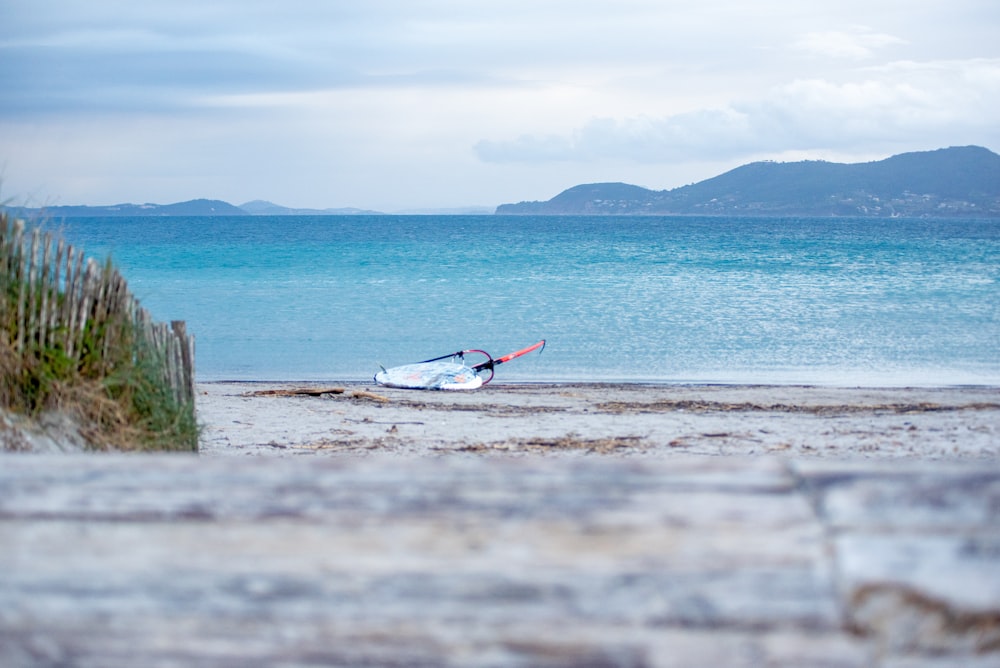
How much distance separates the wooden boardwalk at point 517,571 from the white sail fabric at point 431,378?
38.1ft

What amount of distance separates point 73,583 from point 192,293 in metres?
32.0

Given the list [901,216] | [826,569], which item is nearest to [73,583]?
[826,569]

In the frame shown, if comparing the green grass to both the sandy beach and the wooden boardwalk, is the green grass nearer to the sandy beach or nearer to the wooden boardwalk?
the sandy beach

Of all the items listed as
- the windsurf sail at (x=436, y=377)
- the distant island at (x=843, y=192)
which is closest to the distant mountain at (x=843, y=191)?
the distant island at (x=843, y=192)

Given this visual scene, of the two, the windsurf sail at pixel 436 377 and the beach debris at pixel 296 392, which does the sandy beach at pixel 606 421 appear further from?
the windsurf sail at pixel 436 377

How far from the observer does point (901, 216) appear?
120562mm

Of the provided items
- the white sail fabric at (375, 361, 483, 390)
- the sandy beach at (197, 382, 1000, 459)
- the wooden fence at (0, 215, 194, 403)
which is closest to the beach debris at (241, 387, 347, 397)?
the sandy beach at (197, 382, 1000, 459)

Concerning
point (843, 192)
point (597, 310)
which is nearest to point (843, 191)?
point (843, 192)

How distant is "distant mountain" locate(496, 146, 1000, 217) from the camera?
119m

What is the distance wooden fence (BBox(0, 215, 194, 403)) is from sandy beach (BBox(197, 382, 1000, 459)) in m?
2.40

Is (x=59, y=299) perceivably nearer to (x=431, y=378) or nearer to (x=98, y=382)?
(x=98, y=382)

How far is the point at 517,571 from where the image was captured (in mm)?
1104

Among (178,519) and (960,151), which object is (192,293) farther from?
(960,151)

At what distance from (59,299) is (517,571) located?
12.4 feet
